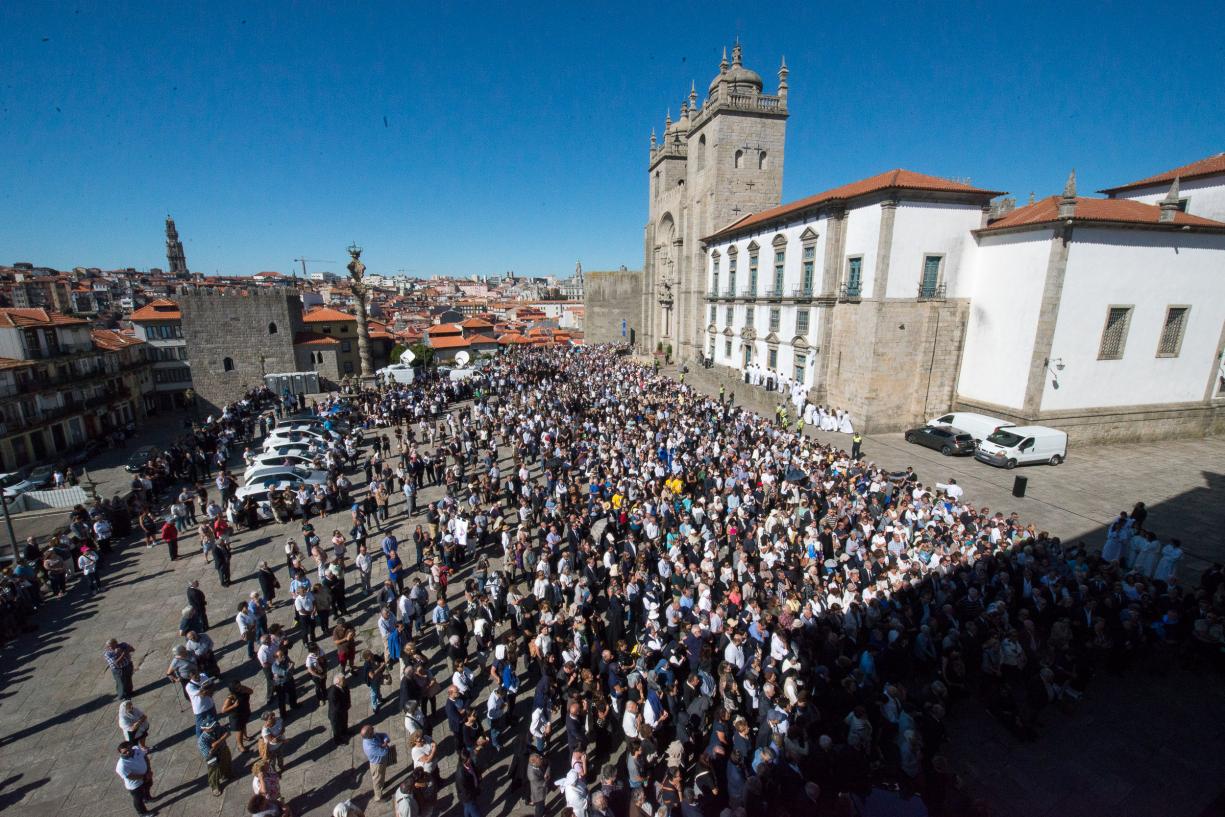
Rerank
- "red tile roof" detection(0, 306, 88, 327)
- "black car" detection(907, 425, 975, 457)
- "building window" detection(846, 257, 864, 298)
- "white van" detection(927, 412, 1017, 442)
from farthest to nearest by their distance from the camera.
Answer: "red tile roof" detection(0, 306, 88, 327)
"building window" detection(846, 257, 864, 298)
"black car" detection(907, 425, 975, 457)
"white van" detection(927, 412, 1017, 442)

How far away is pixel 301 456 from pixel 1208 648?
2260 cm

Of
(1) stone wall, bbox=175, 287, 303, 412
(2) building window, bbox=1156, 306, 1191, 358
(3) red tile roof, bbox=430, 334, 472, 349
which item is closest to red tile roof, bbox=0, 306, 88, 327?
(1) stone wall, bbox=175, 287, 303, 412

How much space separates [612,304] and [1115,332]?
143 feet

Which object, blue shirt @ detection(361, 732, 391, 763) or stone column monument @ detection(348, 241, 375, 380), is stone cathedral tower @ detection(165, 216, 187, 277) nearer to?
stone column monument @ detection(348, 241, 375, 380)

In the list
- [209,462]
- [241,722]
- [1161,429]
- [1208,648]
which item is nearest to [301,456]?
[209,462]

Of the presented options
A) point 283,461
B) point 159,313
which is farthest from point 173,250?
point 283,461

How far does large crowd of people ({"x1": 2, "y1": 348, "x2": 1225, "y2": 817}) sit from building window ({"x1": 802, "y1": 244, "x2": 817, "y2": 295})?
14733 mm

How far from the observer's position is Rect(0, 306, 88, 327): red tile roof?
2703cm

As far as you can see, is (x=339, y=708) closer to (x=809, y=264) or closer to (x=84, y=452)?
(x=809, y=264)

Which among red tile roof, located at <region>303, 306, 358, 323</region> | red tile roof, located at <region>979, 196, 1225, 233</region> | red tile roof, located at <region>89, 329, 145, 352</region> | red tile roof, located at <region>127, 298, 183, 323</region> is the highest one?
red tile roof, located at <region>979, 196, 1225, 233</region>

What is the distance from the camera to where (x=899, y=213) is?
73.7ft

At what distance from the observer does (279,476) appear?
16172mm

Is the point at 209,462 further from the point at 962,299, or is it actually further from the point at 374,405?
the point at 962,299

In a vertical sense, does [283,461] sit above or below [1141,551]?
below
